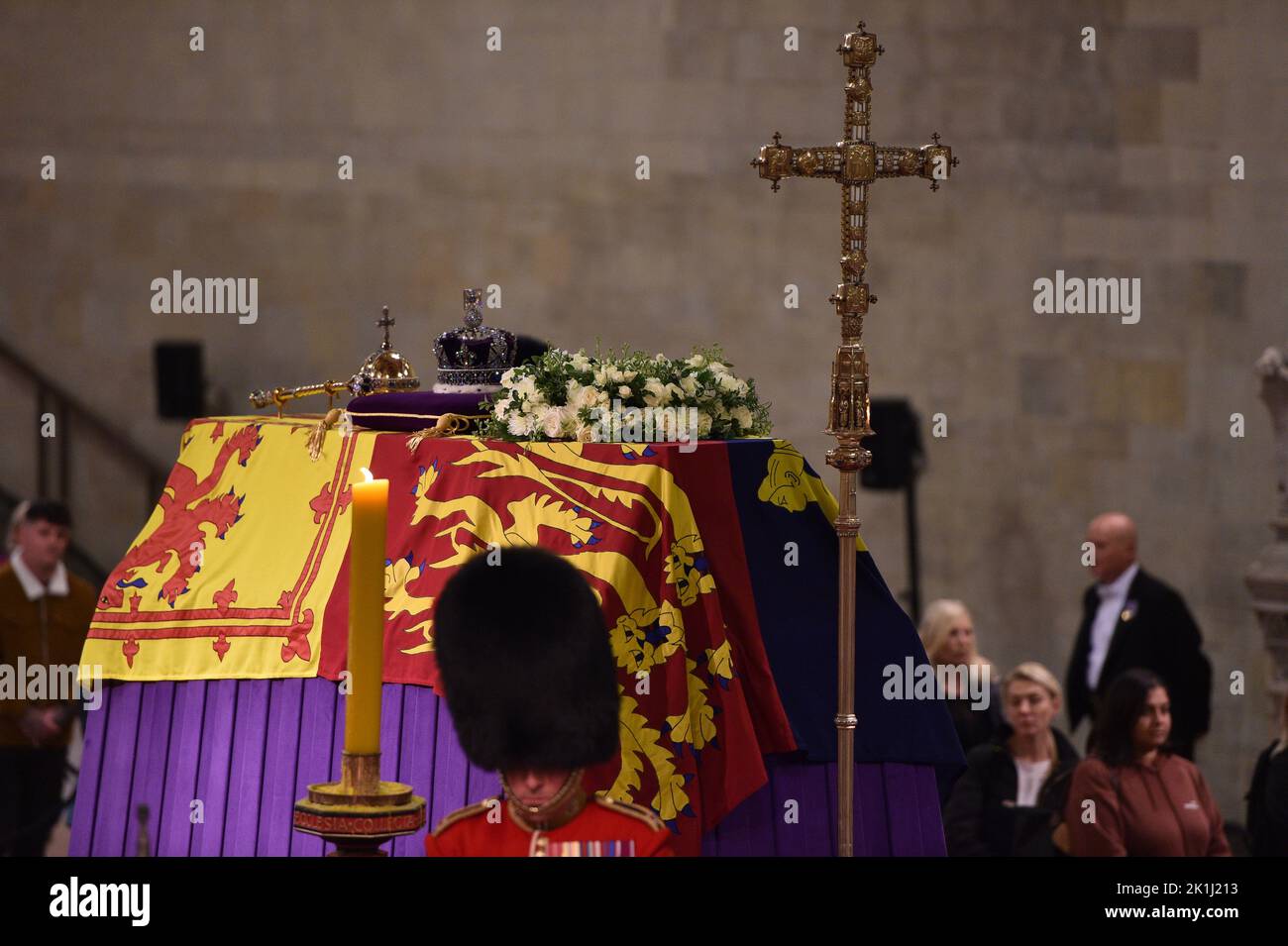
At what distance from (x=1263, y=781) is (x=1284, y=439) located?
261cm

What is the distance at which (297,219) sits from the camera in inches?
415

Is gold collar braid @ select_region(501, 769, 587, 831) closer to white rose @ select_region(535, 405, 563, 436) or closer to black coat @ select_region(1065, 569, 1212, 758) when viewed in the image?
white rose @ select_region(535, 405, 563, 436)

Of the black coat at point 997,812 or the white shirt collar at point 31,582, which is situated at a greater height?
the white shirt collar at point 31,582

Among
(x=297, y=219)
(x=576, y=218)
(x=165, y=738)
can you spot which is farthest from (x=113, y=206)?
(x=165, y=738)

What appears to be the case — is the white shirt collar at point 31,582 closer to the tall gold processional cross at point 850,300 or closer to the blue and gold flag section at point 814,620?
the blue and gold flag section at point 814,620

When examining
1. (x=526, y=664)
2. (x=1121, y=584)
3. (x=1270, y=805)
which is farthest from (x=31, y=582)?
(x=526, y=664)

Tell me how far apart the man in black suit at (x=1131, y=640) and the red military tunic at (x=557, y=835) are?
237 inches

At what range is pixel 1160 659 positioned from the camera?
8.93 metres

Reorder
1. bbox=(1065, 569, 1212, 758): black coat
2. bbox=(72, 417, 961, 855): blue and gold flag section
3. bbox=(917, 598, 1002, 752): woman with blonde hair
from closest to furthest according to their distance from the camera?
bbox=(72, 417, 961, 855): blue and gold flag section → bbox=(917, 598, 1002, 752): woman with blonde hair → bbox=(1065, 569, 1212, 758): black coat

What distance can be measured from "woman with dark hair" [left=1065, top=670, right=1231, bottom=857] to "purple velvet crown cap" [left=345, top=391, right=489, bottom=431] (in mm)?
2264

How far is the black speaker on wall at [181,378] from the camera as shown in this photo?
1030 cm

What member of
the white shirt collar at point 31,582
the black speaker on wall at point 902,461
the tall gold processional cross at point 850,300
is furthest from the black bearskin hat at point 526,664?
the black speaker on wall at point 902,461

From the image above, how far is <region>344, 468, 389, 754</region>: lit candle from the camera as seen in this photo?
261cm

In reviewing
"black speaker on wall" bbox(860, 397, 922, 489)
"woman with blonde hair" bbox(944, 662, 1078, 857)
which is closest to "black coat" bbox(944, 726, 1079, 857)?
"woman with blonde hair" bbox(944, 662, 1078, 857)
